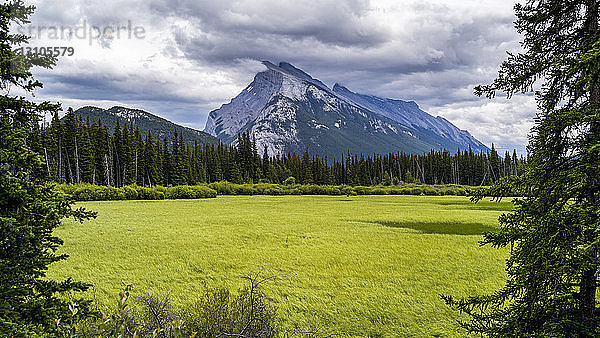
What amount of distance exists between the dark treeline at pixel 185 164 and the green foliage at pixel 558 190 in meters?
33.5

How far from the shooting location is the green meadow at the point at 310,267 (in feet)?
24.0

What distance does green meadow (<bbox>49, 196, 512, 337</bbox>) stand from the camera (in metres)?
7.30

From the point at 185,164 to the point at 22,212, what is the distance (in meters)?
69.6

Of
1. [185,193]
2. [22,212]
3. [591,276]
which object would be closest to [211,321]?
[22,212]

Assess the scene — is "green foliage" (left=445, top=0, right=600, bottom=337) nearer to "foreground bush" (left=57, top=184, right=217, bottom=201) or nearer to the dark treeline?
the dark treeline

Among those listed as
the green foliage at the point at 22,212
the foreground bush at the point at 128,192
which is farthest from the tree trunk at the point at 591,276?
the foreground bush at the point at 128,192

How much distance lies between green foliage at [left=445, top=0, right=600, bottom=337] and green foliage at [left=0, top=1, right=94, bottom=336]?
5468 millimetres

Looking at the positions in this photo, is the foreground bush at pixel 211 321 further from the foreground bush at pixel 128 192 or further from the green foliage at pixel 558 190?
the foreground bush at pixel 128 192

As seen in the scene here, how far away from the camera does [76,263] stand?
32.6 ft

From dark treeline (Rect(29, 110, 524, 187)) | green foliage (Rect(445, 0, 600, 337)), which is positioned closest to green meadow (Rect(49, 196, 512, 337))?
green foliage (Rect(445, 0, 600, 337))

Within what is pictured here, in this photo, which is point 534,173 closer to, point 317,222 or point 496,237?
point 496,237

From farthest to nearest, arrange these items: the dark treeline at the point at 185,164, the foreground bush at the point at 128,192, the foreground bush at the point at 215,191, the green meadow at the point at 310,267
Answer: the dark treeline at the point at 185,164, the foreground bush at the point at 215,191, the foreground bush at the point at 128,192, the green meadow at the point at 310,267

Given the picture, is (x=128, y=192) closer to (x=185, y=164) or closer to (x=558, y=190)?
(x=185, y=164)

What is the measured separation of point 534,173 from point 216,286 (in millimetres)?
7098
